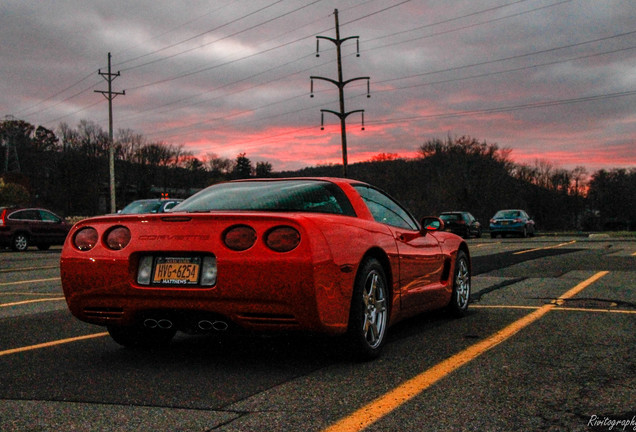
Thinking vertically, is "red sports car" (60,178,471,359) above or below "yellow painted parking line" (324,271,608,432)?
above

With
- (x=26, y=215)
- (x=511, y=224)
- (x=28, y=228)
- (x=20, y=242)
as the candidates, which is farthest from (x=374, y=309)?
(x=511, y=224)

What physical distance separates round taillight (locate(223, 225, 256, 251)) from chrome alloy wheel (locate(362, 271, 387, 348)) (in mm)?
890

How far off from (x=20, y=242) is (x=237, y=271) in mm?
21979

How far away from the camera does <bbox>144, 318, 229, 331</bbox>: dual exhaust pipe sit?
4039 millimetres

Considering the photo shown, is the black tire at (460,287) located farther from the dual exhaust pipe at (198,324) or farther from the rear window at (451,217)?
the rear window at (451,217)

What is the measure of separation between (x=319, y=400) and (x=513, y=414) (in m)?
0.97

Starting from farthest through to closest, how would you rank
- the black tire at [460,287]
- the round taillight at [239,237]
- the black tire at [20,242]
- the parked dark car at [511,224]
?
1. the parked dark car at [511,224]
2. the black tire at [20,242]
3. the black tire at [460,287]
4. the round taillight at [239,237]

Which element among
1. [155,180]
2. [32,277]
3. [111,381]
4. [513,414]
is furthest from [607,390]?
[155,180]

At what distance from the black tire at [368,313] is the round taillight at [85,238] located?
180 centimetres

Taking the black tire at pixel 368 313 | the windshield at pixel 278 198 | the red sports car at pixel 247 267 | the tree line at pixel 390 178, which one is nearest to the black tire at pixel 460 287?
the red sports car at pixel 247 267

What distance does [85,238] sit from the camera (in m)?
4.43

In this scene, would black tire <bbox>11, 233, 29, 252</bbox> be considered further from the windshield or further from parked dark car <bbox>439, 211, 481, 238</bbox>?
parked dark car <bbox>439, 211, 481, 238</bbox>

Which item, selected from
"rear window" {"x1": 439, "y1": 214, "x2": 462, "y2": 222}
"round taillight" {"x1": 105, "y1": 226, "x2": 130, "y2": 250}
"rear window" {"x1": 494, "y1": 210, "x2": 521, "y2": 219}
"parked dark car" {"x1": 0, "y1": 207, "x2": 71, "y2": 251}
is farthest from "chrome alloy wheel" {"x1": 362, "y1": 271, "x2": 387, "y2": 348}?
"rear window" {"x1": 439, "y1": 214, "x2": 462, "y2": 222}

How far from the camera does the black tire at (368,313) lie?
4195 mm
